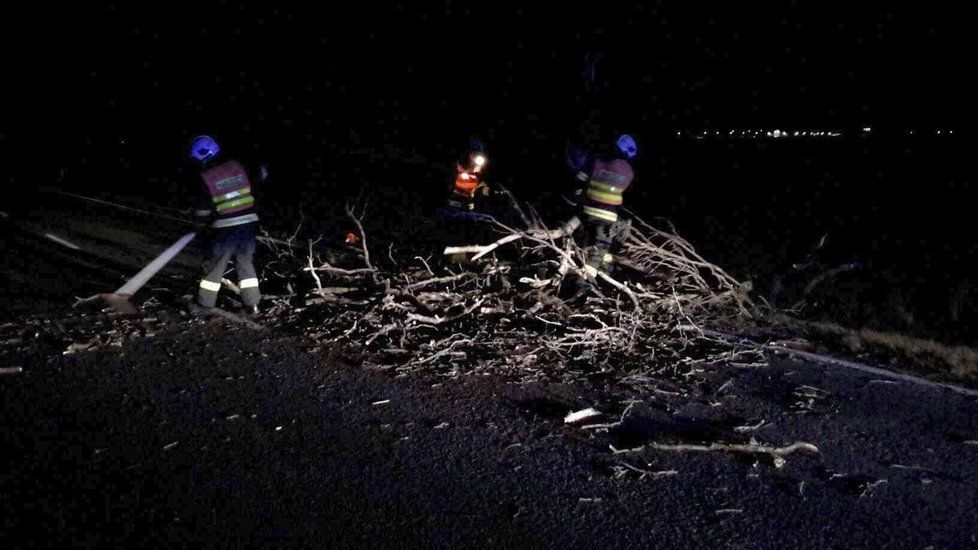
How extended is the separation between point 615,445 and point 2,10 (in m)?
37.1

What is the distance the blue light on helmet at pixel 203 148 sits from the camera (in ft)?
17.3

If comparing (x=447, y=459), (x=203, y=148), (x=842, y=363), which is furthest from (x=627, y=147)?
(x=447, y=459)

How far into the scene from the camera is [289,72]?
2672 centimetres

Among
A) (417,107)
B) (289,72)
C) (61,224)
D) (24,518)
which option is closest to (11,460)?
(24,518)

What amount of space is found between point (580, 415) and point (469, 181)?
511 cm

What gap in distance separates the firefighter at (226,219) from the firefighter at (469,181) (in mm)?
3279

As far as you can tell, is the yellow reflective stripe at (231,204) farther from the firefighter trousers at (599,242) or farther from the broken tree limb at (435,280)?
the firefighter trousers at (599,242)

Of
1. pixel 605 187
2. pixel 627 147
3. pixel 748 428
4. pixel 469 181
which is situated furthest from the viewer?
pixel 469 181

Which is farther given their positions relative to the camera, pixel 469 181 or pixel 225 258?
pixel 469 181

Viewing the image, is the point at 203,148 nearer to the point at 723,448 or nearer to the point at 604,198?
the point at 604,198

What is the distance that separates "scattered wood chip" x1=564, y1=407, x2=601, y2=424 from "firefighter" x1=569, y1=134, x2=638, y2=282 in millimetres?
2404

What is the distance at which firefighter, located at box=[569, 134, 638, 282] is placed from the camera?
605cm

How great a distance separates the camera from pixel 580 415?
3676mm

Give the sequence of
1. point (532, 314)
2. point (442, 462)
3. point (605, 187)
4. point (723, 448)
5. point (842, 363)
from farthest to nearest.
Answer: point (605, 187) < point (532, 314) < point (842, 363) < point (723, 448) < point (442, 462)
